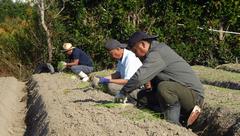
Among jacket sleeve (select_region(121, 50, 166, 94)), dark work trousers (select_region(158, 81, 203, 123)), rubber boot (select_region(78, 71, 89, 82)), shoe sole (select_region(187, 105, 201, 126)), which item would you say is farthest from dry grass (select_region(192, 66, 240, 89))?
jacket sleeve (select_region(121, 50, 166, 94))

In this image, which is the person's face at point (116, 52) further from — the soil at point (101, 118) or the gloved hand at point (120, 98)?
the gloved hand at point (120, 98)

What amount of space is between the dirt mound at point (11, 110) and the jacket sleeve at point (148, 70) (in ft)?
10.2

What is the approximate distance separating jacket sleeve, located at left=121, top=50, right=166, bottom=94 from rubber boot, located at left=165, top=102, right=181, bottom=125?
60 centimetres

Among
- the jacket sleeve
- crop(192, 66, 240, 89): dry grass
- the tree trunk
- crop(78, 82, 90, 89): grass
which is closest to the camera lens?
the jacket sleeve

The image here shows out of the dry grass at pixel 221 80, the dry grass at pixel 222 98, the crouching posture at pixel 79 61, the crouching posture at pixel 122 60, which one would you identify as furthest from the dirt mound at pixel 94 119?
the crouching posture at pixel 79 61

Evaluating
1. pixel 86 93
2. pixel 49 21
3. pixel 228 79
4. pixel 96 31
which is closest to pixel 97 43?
pixel 96 31

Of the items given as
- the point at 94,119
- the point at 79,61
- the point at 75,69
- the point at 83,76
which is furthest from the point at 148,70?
the point at 79,61

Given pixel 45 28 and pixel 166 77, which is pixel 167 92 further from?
pixel 45 28

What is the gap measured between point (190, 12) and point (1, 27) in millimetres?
11700

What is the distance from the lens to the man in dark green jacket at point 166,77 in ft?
21.9

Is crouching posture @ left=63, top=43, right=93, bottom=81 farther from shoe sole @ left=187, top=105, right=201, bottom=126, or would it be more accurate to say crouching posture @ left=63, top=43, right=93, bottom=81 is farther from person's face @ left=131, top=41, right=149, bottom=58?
person's face @ left=131, top=41, right=149, bottom=58

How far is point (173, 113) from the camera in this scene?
279 inches

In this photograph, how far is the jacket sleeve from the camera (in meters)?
6.60

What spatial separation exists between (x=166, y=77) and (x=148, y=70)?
1.69ft
